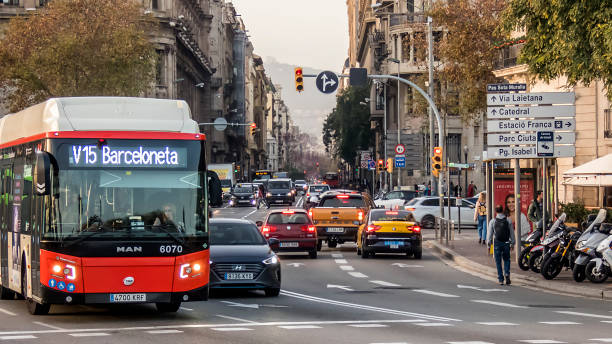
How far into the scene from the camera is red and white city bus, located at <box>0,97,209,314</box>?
14945 millimetres

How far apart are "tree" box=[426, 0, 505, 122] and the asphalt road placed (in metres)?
26.6

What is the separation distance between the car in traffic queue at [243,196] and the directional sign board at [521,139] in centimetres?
5951

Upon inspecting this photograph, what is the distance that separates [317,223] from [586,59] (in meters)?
16.5

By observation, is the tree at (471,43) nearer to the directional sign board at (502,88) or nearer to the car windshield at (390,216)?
the car windshield at (390,216)

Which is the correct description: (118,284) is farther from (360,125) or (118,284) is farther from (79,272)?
(360,125)

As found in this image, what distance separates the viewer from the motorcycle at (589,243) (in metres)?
22.4

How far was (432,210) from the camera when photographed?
51.7 m

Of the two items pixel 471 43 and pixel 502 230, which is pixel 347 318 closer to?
pixel 502 230

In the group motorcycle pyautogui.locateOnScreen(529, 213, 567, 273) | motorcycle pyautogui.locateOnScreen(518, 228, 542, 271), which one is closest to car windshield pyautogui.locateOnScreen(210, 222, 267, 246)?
motorcycle pyautogui.locateOnScreen(529, 213, 567, 273)

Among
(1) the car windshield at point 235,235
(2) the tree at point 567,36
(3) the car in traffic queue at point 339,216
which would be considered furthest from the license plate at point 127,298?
(3) the car in traffic queue at point 339,216

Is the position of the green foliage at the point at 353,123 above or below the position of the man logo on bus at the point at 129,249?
above

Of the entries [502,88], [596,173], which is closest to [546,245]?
[502,88]

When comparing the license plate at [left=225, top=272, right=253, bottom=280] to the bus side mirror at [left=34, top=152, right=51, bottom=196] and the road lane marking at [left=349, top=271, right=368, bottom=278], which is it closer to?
the bus side mirror at [left=34, top=152, right=51, bottom=196]

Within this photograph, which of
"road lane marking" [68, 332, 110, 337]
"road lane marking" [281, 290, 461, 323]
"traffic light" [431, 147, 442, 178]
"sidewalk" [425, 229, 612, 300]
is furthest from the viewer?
"traffic light" [431, 147, 442, 178]
